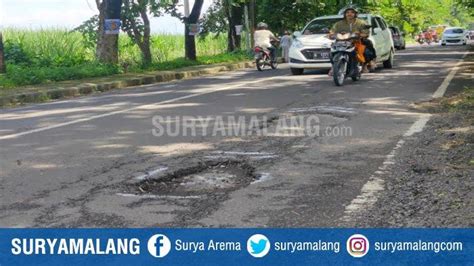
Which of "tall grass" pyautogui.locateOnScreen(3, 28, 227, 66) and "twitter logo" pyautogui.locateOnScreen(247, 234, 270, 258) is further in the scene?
"tall grass" pyautogui.locateOnScreen(3, 28, 227, 66)

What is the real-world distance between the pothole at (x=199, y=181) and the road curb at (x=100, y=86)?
7375mm

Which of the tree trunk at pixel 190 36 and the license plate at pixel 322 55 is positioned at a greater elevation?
the tree trunk at pixel 190 36

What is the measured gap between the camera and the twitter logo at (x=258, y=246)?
3135mm

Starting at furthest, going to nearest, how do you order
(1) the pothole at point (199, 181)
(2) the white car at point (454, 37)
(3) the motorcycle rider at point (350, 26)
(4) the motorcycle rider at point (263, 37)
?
(2) the white car at point (454, 37), (4) the motorcycle rider at point (263, 37), (3) the motorcycle rider at point (350, 26), (1) the pothole at point (199, 181)

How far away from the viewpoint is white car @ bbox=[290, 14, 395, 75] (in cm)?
1552

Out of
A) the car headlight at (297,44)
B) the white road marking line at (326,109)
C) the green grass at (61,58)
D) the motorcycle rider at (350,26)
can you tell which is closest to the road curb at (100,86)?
the green grass at (61,58)

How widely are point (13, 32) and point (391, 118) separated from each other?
59.3 feet

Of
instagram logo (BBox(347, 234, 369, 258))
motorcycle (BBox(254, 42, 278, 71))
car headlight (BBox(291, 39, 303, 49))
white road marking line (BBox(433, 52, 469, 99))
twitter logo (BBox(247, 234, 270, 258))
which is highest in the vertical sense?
car headlight (BBox(291, 39, 303, 49))

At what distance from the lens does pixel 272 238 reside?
3.33 m

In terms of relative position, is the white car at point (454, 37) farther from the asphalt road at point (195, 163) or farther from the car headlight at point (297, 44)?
the asphalt road at point (195, 163)

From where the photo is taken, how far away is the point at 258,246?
10.5 feet

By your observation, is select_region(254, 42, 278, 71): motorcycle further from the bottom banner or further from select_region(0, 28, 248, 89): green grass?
the bottom banner

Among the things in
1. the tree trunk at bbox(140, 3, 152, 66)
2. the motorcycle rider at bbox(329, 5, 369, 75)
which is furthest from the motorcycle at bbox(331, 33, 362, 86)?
the tree trunk at bbox(140, 3, 152, 66)

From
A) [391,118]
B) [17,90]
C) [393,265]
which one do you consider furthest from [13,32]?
[393,265]
